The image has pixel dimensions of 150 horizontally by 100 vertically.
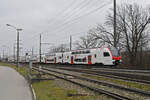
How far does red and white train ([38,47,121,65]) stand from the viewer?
2934cm

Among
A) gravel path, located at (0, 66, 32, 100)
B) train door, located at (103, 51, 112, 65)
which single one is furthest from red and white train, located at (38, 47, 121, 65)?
gravel path, located at (0, 66, 32, 100)

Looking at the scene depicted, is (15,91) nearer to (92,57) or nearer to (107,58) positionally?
(107,58)

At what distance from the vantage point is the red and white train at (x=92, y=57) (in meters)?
29.3

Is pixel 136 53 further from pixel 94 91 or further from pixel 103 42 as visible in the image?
pixel 94 91

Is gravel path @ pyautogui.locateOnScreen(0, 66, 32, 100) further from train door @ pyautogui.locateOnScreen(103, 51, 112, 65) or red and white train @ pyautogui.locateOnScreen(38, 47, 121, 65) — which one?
red and white train @ pyautogui.locateOnScreen(38, 47, 121, 65)

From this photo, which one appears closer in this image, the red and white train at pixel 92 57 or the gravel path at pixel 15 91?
the gravel path at pixel 15 91

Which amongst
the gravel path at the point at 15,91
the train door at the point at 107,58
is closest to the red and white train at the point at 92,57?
the train door at the point at 107,58

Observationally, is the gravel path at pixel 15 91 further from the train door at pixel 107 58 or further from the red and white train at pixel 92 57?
the red and white train at pixel 92 57

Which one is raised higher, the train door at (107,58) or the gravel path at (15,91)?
the train door at (107,58)

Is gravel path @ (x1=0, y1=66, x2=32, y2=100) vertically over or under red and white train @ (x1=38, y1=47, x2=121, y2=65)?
under

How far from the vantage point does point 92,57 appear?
33.5 meters

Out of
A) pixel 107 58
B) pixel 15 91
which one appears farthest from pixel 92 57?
pixel 15 91

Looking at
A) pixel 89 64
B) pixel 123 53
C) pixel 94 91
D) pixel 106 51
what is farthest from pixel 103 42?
pixel 94 91

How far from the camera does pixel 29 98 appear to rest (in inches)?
420
